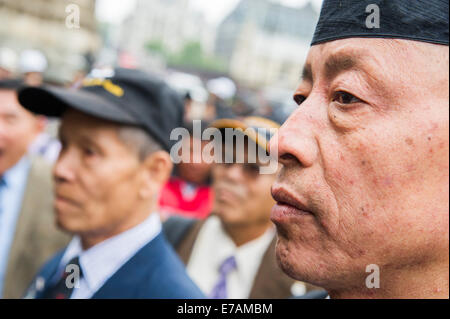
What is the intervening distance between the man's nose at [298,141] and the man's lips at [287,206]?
81mm

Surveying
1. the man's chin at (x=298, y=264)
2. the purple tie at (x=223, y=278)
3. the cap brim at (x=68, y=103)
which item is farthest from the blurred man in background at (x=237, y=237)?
the man's chin at (x=298, y=264)

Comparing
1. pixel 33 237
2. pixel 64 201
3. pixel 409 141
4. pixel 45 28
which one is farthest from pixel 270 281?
pixel 45 28

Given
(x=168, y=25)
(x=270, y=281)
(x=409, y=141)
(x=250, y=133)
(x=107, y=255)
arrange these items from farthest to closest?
(x=168, y=25) → (x=250, y=133) → (x=270, y=281) → (x=107, y=255) → (x=409, y=141)

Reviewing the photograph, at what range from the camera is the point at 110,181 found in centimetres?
223

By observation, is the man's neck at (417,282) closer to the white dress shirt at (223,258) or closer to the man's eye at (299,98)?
the man's eye at (299,98)

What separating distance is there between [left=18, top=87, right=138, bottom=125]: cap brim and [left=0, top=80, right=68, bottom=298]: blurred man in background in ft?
4.03

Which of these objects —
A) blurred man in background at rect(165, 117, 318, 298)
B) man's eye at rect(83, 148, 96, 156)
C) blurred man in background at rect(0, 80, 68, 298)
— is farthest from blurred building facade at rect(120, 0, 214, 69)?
man's eye at rect(83, 148, 96, 156)

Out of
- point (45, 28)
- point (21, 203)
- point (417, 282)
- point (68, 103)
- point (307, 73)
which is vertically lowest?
point (21, 203)

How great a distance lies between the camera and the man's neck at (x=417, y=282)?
111cm

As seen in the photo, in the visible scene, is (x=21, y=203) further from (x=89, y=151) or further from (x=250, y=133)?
(x=250, y=133)

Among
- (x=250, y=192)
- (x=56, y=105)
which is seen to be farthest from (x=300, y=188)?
(x=250, y=192)

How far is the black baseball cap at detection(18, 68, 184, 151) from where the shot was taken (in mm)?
2271

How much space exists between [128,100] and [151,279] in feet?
3.17

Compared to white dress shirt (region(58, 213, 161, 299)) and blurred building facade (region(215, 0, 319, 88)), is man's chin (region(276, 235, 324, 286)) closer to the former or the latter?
white dress shirt (region(58, 213, 161, 299))
